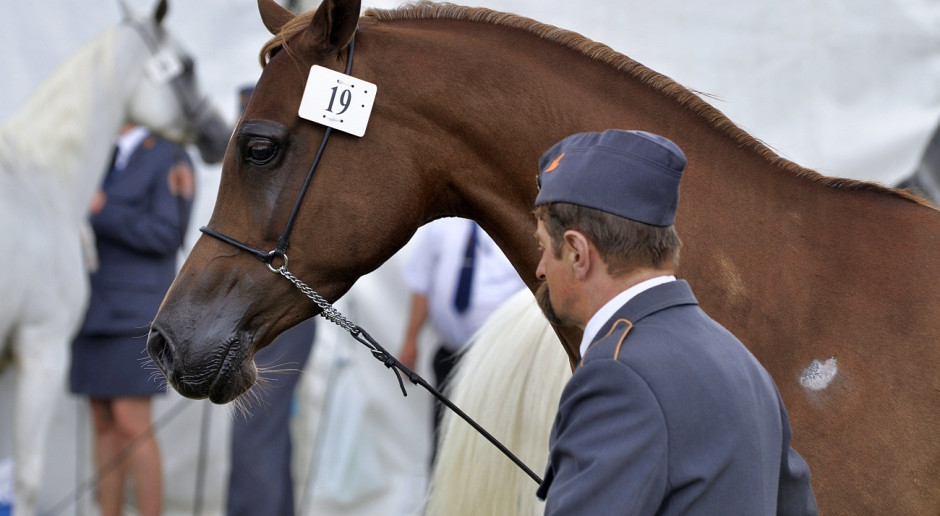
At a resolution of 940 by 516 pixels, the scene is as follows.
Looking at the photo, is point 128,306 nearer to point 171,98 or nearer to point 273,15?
point 171,98

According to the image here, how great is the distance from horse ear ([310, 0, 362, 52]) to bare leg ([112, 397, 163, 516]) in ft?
10.7

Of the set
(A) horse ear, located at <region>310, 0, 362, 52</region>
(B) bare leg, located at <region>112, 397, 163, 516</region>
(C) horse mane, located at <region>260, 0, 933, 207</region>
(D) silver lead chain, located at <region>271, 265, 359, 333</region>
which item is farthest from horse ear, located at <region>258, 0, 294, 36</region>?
(B) bare leg, located at <region>112, 397, 163, 516</region>

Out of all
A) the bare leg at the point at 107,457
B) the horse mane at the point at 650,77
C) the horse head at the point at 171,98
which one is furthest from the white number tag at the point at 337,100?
the bare leg at the point at 107,457

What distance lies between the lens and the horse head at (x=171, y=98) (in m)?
5.13

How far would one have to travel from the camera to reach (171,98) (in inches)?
205

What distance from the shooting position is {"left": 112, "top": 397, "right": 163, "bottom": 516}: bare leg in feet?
16.0

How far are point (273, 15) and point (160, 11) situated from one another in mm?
2946

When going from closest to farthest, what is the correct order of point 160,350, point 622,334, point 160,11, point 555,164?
point 622,334 < point 555,164 < point 160,350 < point 160,11

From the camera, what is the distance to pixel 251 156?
215 cm

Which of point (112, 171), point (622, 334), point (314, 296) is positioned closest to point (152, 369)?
point (112, 171)

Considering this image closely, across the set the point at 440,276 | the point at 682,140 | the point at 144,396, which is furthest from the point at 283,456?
the point at 682,140

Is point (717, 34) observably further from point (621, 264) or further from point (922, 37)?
point (621, 264)

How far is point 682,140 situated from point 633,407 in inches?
39.8

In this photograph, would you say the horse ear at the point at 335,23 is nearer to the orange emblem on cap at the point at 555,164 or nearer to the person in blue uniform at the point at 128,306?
the orange emblem on cap at the point at 555,164
